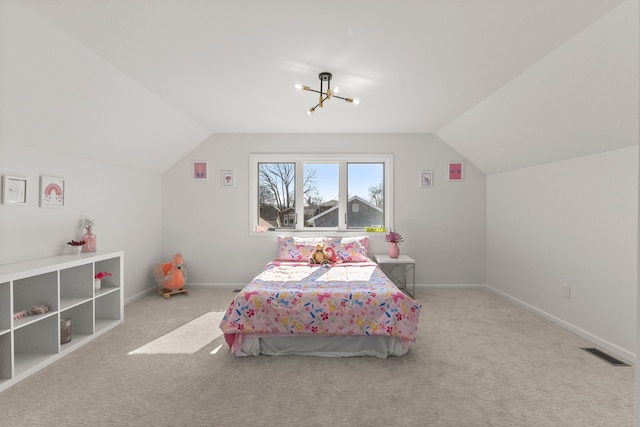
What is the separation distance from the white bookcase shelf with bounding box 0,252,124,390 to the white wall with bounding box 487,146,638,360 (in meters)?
4.37

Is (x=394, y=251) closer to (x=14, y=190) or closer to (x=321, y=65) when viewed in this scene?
(x=321, y=65)

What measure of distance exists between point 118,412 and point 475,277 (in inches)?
179

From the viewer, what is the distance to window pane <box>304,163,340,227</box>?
4.88 m

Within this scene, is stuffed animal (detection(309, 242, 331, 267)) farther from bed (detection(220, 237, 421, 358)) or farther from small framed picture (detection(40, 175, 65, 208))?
small framed picture (detection(40, 175, 65, 208))

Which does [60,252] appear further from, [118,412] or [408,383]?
[408,383]

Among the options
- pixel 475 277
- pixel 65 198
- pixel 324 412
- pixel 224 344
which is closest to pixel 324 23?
pixel 324 412

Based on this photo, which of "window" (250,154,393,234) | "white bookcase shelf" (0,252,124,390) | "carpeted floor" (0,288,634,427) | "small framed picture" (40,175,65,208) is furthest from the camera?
"window" (250,154,393,234)

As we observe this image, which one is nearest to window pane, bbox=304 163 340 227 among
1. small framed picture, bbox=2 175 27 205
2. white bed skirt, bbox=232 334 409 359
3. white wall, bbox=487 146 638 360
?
white wall, bbox=487 146 638 360

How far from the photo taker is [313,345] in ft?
8.54


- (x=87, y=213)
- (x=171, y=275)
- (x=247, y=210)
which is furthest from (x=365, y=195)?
(x=87, y=213)

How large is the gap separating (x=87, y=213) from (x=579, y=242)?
5.04 meters

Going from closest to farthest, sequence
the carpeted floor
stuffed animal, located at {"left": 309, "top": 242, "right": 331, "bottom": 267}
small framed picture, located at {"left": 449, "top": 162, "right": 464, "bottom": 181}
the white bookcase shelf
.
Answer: the carpeted floor
the white bookcase shelf
stuffed animal, located at {"left": 309, "top": 242, "right": 331, "bottom": 267}
small framed picture, located at {"left": 449, "top": 162, "right": 464, "bottom": 181}

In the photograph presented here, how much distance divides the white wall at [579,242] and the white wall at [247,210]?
0.72 m

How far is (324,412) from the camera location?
1.85m
